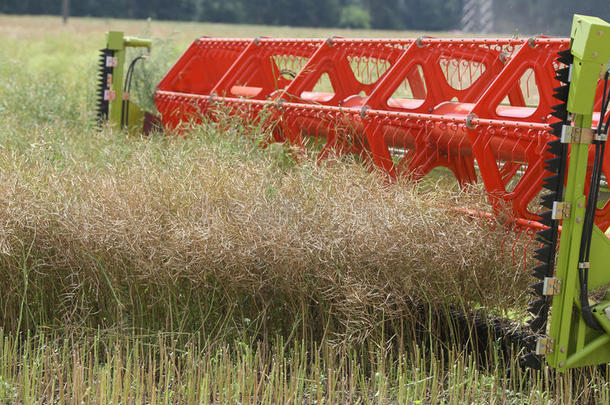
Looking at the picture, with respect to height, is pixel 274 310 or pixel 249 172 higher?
pixel 249 172

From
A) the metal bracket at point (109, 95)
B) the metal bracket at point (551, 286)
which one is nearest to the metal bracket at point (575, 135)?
the metal bracket at point (551, 286)

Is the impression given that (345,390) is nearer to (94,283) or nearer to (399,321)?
(399,321)

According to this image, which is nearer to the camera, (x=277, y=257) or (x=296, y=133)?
(x=277, y=257)

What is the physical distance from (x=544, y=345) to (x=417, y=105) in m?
2.49

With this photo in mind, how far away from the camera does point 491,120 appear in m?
4.04

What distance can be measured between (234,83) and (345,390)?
371 cm

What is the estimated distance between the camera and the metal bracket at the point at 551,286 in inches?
114

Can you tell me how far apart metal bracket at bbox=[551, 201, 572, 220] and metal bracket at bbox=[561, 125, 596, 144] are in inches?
8.7

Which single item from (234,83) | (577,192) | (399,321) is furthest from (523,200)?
(234,83)

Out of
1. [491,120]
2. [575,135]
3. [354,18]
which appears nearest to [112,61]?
[491,120]

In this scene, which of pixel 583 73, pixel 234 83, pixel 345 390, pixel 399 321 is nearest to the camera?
pixel 583 73

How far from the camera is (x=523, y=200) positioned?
3.97 meters

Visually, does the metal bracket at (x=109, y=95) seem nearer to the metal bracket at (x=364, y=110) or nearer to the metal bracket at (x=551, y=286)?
the metal bracket at (x=364, y=110)

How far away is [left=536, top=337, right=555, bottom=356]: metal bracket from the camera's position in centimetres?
291
